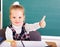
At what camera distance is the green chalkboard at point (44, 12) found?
60.7 inches

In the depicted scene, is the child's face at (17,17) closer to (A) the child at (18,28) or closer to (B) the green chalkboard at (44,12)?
(A) the child at (18,28)

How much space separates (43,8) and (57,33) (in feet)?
1.04

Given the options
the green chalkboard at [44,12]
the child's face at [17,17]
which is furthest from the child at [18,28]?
the green chalkboard at [44,12]

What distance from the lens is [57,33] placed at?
159cm

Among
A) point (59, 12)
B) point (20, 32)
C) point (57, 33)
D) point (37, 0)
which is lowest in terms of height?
point (57, 33)

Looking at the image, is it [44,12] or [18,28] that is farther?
[44,12]

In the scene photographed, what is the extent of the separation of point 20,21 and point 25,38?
0.15 m

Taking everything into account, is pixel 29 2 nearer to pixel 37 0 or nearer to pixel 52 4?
pixel 37 0

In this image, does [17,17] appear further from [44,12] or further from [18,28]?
[44,12]

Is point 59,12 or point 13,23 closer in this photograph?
point 13,23

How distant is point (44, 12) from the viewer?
156 cm

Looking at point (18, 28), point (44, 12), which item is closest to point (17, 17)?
point (18, 28)

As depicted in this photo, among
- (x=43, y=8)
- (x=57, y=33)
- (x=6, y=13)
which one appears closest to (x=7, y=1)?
(x=6, y=13)

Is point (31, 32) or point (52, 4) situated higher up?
point (52, 4)
